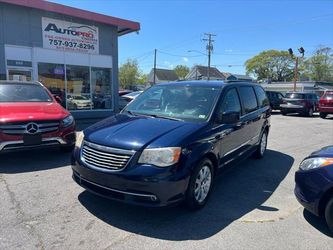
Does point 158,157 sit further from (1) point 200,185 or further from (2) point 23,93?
(2) point 23,93

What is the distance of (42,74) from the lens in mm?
14289

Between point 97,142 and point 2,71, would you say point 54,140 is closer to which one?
point 97,142

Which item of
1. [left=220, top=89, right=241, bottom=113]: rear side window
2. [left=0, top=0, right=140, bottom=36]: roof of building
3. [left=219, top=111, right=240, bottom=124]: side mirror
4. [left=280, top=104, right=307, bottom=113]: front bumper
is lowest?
[left=280, top=104, right=307, bottom=113]: front bumper

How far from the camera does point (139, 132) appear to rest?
3906 millimetres

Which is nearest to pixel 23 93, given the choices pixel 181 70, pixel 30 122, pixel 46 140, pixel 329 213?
pixel 30 122

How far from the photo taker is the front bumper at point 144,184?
346 centimetres

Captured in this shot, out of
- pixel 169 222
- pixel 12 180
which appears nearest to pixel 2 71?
pixel 12 180

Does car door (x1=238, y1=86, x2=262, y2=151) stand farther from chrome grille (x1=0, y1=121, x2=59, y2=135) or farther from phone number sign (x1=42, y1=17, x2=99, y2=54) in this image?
phone number sign (x1=42, y1=17, x2=99, y2=54)

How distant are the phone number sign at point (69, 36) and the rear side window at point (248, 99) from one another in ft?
36.7

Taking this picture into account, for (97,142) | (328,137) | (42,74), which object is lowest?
(328,137)

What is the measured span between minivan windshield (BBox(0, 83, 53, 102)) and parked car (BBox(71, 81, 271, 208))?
3.27 m

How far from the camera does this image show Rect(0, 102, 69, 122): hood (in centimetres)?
589

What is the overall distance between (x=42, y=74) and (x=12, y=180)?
33.6 ft

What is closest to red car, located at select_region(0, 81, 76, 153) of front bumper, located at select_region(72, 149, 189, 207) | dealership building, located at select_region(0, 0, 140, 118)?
front bumper, located at select_region(72, 149, 189, 207)
